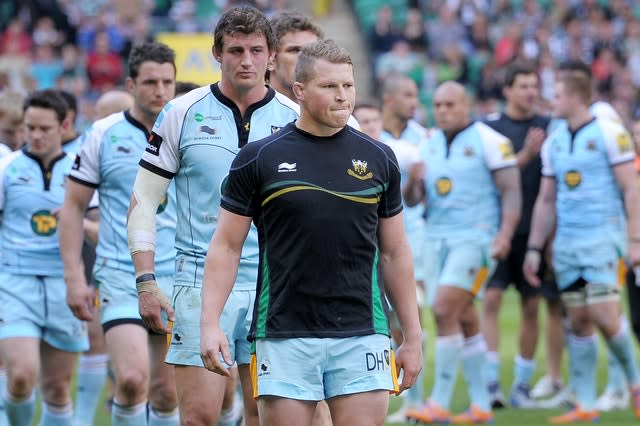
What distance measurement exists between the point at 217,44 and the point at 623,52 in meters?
21.5

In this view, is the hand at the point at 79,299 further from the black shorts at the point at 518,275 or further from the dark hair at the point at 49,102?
the black shorts at the point at 518,275

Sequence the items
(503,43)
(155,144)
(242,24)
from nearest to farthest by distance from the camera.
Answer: (242,24), (155,144), (503,43)

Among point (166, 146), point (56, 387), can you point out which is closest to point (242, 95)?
point (166, 146)

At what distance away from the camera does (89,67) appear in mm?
23734

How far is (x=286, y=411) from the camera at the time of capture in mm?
5445

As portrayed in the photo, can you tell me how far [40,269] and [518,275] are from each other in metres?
5.05

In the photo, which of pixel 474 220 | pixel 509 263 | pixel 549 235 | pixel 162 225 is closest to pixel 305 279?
pixel 162 225

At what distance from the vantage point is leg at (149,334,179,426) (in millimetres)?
7703

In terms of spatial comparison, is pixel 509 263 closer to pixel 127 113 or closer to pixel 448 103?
pixel 448 103

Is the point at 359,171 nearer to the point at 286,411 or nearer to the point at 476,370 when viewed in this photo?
the point at 286,411

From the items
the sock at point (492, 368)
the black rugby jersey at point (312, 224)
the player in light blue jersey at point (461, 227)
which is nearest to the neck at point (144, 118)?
the black rugby jersey at point (312, 224)

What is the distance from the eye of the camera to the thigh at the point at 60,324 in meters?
8.70

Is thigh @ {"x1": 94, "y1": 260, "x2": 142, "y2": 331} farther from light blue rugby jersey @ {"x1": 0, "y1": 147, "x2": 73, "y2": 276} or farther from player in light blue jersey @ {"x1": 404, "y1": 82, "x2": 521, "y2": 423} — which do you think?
player in light blue jersey @ {"x1": 404, "y1": 82, "x2": 521, "y2": 423}

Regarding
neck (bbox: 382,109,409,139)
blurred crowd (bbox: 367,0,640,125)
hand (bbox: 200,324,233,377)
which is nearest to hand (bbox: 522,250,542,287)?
neck (bbox: 382,109,409,139)
